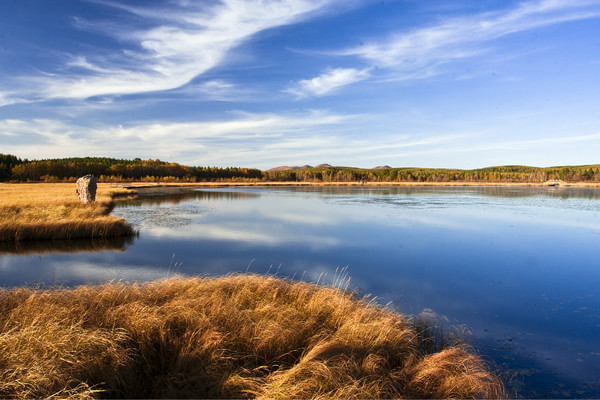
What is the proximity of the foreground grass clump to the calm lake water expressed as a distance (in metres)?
1.65

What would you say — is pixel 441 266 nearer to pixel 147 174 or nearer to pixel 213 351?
pixel 213 351

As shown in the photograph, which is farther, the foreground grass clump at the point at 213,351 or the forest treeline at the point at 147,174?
the forest treeline at the point at 147,174

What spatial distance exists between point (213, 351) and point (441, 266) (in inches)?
390

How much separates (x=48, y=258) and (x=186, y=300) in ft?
34.1

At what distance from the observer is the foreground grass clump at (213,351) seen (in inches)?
167

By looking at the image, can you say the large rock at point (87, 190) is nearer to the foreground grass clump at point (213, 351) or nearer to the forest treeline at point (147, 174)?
the foreground grass clump at point (213, 351)

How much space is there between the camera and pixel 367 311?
22.6ft

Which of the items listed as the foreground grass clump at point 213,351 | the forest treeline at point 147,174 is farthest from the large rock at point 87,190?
Result: the forest treeline at point 147,174

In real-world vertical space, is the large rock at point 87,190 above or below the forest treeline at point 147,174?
below

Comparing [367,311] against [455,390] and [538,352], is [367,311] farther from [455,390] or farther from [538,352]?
[538,352]

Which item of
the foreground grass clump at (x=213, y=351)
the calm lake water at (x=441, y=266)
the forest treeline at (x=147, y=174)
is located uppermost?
the forest treeline at (x=147, y=174)

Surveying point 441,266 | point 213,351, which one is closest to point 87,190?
point 441,266

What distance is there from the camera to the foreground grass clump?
425cm

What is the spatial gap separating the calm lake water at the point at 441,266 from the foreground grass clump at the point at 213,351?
1654 mm
